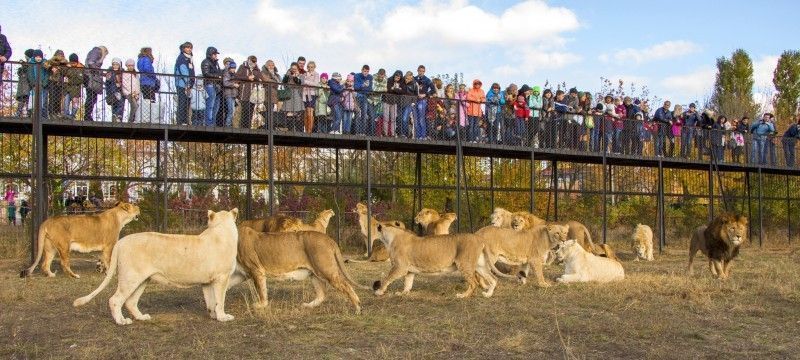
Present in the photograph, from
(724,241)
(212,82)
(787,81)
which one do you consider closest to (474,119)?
(212,82)

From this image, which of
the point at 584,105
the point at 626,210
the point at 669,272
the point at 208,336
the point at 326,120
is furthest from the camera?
the point at 626,210

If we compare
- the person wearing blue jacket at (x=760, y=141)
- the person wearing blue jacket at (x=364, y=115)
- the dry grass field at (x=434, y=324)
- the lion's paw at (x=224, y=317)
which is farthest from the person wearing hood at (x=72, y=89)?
the person wearing blue jacket at (x=760, y=141)

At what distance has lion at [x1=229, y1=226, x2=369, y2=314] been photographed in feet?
33.3

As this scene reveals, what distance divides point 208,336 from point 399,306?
281cm

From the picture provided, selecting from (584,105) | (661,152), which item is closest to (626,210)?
(661,152)

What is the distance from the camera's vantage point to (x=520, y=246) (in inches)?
515

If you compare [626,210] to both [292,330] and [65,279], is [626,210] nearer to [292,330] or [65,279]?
[65,279]

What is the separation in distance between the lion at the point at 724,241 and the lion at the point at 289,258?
289 inches

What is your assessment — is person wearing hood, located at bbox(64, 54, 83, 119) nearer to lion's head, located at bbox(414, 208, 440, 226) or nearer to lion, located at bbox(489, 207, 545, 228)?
lion's head, located at bbox(414, 208, 440, 226)

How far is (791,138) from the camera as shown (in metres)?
27.2

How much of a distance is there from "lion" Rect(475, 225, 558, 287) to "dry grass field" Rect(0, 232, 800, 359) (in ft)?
1.48

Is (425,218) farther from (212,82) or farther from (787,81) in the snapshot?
(787,81)

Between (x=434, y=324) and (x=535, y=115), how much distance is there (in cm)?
1258

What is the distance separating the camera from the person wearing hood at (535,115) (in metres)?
20.5
